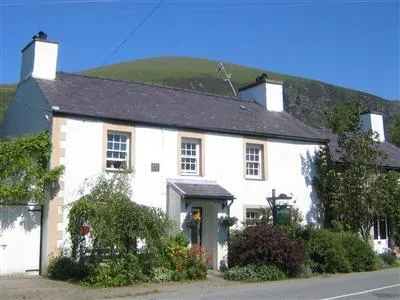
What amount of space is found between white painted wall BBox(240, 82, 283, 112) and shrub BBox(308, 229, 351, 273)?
819 centimetres

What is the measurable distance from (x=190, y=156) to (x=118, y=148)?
9.74 feet

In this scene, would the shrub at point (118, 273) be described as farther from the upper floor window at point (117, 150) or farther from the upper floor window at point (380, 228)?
the upper floor window at point (380, 228)

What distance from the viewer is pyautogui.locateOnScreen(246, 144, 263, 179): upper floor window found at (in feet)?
73.8

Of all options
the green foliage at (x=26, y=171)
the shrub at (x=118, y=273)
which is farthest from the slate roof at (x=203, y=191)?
the green foliage at (x=26, y=171)

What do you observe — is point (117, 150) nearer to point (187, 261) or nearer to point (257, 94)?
point (187, 261)

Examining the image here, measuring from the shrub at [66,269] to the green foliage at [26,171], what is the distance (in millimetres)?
2036

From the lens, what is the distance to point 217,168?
70.2ft

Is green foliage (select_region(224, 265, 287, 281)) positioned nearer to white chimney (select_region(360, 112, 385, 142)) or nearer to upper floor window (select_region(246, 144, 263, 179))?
upper floor window (select_region(246, 144, 263, 179))

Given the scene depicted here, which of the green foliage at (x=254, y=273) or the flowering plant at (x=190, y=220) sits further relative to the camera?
the flowering plant at (x=190, y=220)

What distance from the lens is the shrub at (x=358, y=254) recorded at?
69.3ft

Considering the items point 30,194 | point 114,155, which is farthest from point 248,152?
point 30,194

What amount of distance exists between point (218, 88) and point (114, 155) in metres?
133

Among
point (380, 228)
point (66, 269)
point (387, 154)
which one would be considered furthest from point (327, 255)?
point (66, 269)

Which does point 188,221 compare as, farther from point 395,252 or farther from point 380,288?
point 395,252
